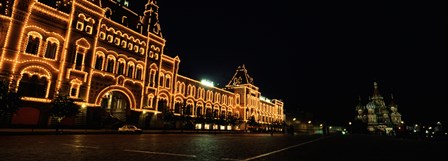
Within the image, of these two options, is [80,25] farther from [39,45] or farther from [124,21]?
[124,21]

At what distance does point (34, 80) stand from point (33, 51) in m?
3.20

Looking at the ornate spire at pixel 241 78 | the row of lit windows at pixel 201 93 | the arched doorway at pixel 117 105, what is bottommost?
the arched doorway at pixel 117 105

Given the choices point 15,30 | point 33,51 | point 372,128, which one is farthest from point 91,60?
point 372,128

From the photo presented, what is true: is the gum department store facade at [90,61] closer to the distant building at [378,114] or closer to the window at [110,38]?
the window at [110,38]

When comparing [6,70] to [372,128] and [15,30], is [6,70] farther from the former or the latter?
[372,128]

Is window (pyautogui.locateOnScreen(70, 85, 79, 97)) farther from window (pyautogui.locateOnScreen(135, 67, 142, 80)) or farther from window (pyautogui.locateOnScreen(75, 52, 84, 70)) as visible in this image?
window (pyautogui.locateOnScreen(135, 67, 142, 80))

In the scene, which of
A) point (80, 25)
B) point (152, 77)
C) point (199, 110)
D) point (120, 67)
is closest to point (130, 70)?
point (120, 67)

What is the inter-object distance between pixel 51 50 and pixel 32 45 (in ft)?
6.84

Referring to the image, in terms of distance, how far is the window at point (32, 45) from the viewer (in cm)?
2991

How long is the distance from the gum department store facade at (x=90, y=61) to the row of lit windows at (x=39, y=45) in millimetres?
92

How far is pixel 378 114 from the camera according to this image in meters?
146

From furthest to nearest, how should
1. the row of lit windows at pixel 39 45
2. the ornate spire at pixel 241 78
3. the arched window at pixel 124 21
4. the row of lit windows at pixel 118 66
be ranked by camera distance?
1. the ornate spire at pixel 241 78
2. the arched window at pixel 124 21
3. the row of lit windows at pixel 118 66
4. the row of lit windows at pixel 39 45

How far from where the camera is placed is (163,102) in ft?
159

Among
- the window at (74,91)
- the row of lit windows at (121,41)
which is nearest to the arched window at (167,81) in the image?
the row of lit windows at (121,41)
